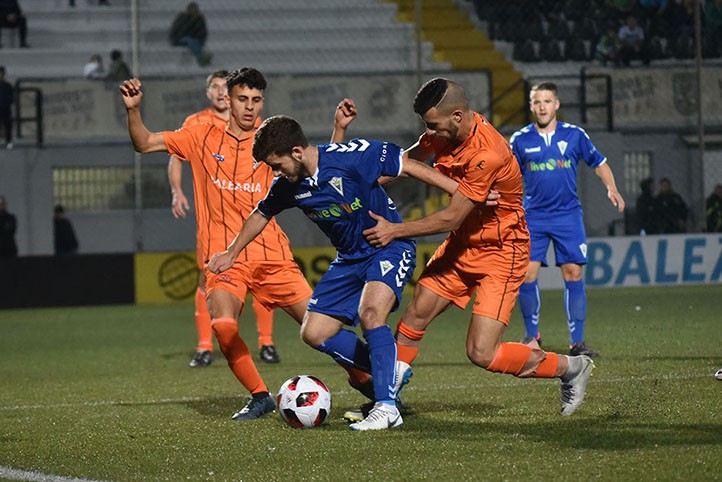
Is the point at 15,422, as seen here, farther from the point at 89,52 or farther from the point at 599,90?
the point at 89,52

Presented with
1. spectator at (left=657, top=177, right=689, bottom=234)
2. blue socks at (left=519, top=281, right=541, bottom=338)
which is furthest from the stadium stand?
blue socks at (left=519, top=281, right=541, bottom=338)

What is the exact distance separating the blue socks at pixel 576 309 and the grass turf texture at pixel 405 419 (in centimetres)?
29

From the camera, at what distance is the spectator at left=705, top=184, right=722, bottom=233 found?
55.4 ft

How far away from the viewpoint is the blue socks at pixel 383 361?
21.0ft

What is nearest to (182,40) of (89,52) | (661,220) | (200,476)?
(89,52)

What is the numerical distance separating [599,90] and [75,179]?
333 inches

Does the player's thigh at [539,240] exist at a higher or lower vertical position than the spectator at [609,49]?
lower

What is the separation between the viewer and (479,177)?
20.9ft

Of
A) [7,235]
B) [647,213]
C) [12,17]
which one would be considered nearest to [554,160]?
[647,213]

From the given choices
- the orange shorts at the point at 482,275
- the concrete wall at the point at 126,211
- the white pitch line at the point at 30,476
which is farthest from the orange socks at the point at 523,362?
the concrete wall at the point at 126,211

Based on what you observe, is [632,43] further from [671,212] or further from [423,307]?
[423,307]

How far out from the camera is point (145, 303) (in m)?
16.9

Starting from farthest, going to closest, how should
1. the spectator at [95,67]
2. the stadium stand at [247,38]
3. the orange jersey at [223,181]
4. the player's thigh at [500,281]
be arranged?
the stadium stand at [247,38]
the spectator at [95,67]
the orange jersey at [223,181]
the player's thigh at [500,281]

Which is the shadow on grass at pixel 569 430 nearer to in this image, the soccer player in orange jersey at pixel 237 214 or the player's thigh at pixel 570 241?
the soccer player in orange jersey at pixel 237 214
